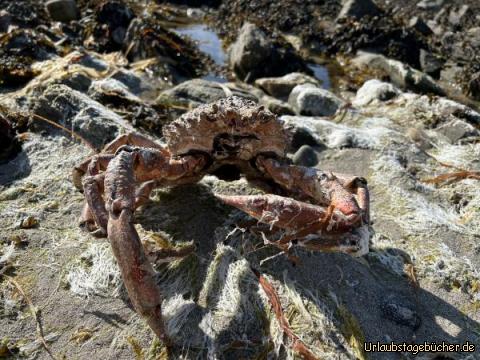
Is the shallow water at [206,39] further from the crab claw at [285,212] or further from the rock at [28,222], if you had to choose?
the crab claw at [285,212]

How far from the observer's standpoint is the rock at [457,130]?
5.50 meters

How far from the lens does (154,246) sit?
301 cm

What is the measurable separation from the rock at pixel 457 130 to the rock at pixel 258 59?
12.7 feet

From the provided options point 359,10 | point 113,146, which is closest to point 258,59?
point 359,10

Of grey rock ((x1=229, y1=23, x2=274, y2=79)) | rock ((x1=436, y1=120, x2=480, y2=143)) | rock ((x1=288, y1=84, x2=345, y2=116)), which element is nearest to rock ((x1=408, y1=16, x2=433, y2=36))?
grey rock ((x1=229, y1=23, x2=274, y2=79))

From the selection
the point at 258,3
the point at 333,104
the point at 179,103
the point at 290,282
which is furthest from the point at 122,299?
the point at 258,3

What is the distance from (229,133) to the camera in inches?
122

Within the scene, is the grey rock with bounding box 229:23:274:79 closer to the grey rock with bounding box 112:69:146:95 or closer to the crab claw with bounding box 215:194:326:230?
the grey rock with bounding box 112:69:146:95

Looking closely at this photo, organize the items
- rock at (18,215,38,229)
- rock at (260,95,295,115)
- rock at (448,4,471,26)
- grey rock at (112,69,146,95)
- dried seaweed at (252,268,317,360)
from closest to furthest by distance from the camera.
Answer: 1. dried seaweed at (252,268,317,360)
2. rock at (18,215,38,229)
3. rock at (260,95,295,115)
4. grey rock at (112,69,146,95)
5. rock at (448,4,471,26)

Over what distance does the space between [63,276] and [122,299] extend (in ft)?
1.66

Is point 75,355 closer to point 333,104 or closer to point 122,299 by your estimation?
point 122,299

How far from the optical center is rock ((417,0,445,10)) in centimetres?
1252

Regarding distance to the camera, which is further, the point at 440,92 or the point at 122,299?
the point at 440,92

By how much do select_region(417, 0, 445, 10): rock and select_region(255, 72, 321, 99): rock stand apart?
279 inches
